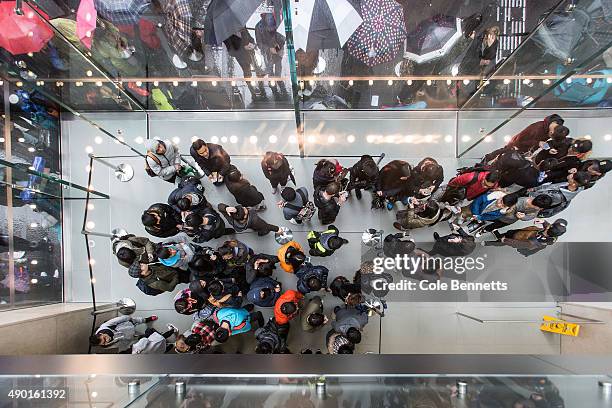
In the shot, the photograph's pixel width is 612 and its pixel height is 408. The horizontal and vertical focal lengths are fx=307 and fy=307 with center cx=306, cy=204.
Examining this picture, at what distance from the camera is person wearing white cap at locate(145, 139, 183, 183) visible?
2.84 m

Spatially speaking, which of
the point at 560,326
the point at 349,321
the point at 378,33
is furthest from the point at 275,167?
the point at 560,326

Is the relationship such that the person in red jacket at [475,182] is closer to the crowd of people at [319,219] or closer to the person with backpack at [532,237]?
the crowd of people at [319,219]

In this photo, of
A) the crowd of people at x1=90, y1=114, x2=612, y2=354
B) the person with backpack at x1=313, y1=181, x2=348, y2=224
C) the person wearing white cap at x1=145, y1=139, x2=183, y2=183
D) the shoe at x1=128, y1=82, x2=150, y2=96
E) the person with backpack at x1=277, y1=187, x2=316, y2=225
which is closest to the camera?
the crowd of people at x1=90, y1=114, x2=612, y2=354

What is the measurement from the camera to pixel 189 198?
2764 mm

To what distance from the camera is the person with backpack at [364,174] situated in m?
2.79

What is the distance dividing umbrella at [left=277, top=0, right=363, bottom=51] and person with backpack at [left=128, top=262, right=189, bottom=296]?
2216mm

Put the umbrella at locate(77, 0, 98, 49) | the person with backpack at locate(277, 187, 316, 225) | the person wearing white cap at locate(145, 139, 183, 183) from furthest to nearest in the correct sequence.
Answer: the person with backpack at locate(277, 187, 316, 225)
the person wearing white cap at locate(145, 139, 183, 183)
the umbrella at locate(77, 0, 98, 49)

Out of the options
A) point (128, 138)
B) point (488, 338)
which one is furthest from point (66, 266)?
point (488, 338)

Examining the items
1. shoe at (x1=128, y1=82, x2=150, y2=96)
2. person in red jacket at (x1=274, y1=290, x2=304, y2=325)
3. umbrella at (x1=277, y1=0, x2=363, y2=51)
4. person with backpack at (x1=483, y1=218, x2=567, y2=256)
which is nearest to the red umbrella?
shoe at (x1=128, y1=82, x2=150, y2=96)

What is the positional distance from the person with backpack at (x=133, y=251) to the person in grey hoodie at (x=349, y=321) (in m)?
1.80

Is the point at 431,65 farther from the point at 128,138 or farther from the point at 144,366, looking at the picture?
the point at 128,138

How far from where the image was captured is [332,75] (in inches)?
107

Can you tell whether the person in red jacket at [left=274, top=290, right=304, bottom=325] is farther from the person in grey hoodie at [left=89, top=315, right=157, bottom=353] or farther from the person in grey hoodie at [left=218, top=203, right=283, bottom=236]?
the person in grey hoodie at [left=89, top=315, right=157, bottom=353]

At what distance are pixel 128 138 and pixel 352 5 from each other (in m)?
2.87
